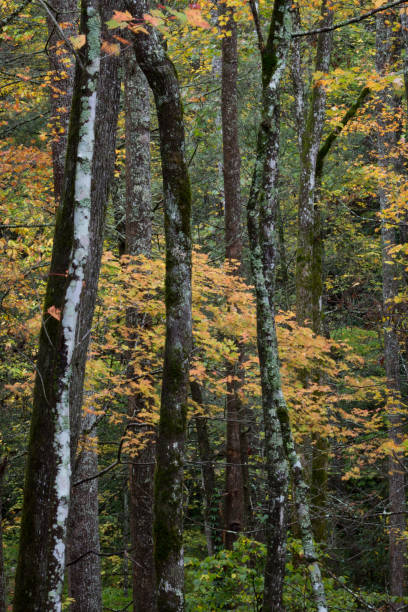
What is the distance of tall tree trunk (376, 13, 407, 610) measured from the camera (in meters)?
11.8

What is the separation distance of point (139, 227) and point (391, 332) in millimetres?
6893

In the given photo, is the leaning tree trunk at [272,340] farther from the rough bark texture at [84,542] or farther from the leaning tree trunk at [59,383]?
the rough bark texture at [84,542]

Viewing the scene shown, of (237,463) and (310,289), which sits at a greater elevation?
(310,289)

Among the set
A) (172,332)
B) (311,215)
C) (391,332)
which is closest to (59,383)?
(172,332)

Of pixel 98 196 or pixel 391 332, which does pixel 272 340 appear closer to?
pixel 98 196

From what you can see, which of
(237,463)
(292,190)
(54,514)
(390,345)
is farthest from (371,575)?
(54,514)

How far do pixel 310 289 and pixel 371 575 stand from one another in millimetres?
9075

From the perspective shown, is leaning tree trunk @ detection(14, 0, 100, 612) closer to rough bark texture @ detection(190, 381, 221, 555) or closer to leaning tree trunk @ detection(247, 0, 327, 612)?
leaning tree trunk @ detection(247, 0, 327, 612)

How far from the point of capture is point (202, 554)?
51.5 ft

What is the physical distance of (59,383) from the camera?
379 centimetres

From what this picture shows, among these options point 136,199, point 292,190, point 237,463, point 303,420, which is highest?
point 292,190

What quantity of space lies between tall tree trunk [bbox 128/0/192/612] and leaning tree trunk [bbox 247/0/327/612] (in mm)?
1022

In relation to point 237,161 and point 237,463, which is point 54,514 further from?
point 237,161

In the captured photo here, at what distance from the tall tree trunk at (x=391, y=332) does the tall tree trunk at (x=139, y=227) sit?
5.38 metres
